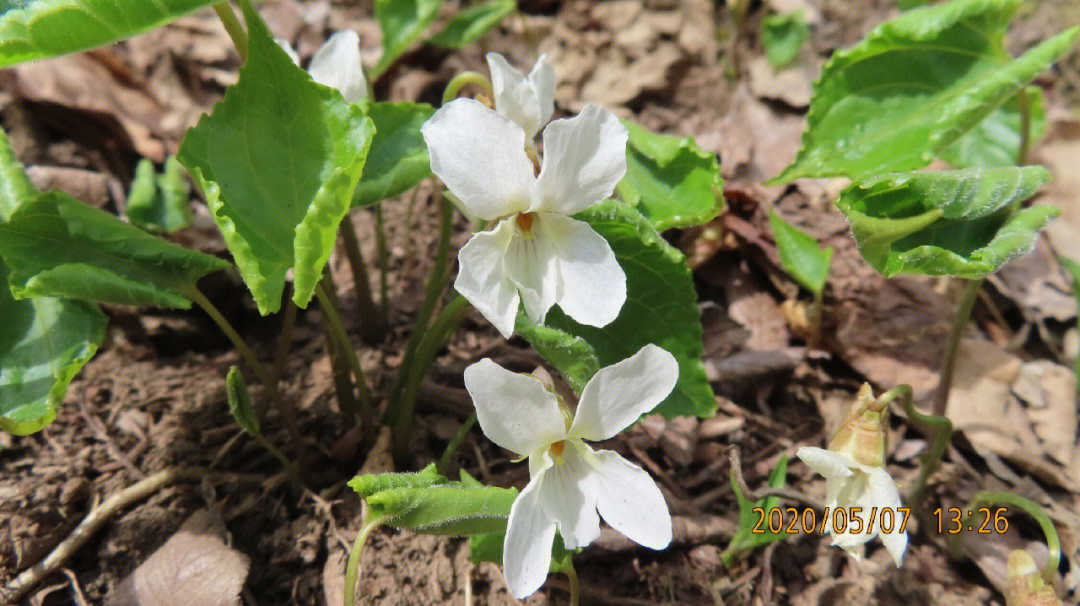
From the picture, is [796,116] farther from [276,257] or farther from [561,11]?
[276,257]

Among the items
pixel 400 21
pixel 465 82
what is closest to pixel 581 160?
pixel 465 82

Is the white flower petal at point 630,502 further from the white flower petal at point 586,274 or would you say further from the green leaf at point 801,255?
the green leaf at point 801,255

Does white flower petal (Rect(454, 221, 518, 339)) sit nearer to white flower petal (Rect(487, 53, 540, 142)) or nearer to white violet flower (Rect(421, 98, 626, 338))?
white violet flower (Rect(421, 98, 626, 338))

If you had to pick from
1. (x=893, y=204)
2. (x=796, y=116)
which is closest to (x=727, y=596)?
(x=893, y=204)

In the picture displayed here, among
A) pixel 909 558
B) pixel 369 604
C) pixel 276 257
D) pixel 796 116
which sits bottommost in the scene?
pixel 909 558

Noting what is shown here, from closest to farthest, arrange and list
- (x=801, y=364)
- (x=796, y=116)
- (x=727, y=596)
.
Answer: (x=727, y=596) < (x=801, y=364) < (x=796, y=116)
